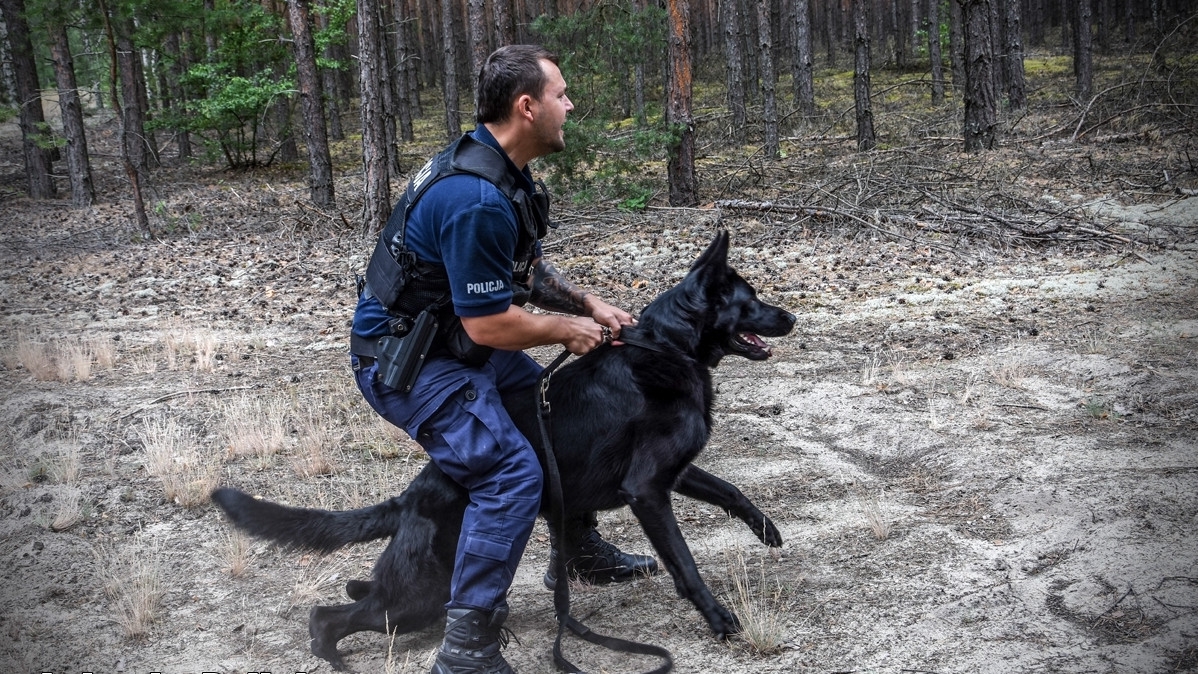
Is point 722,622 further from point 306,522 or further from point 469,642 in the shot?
point 306,522

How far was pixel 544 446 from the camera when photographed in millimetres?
3260

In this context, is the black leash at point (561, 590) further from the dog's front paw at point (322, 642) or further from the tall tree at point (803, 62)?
the tall tree at point (803, 62)

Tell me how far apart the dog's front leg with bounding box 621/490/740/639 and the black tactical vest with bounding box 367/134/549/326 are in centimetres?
98

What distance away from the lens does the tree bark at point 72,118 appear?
16.7 meters

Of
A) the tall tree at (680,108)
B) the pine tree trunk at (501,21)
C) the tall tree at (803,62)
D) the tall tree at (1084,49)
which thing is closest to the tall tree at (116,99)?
the pine tree trunk at (501,21)

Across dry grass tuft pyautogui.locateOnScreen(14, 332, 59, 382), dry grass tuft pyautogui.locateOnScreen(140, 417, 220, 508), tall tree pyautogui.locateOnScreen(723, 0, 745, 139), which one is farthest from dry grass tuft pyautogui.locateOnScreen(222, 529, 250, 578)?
tall tree pyautogui.locateOnScreen(723, 0, 745, 139)

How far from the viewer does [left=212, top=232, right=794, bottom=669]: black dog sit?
3248mm

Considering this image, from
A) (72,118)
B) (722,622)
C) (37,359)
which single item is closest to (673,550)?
(722,622)

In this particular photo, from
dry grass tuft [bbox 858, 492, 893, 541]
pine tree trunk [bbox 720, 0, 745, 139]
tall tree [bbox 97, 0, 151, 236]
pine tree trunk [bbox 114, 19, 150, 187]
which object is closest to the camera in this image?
dry grass tuft [bbox 858, 492, 893, 541]

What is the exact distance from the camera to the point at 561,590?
3316mm

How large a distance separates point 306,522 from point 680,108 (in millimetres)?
10740

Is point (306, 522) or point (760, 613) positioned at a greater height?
point (306, 522)

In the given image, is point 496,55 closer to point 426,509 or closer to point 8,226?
point 426,509

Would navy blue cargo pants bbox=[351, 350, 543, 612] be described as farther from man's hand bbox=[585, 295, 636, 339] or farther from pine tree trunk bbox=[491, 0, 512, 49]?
pine tree trunk bbox=[491, 0, 512, 49]
